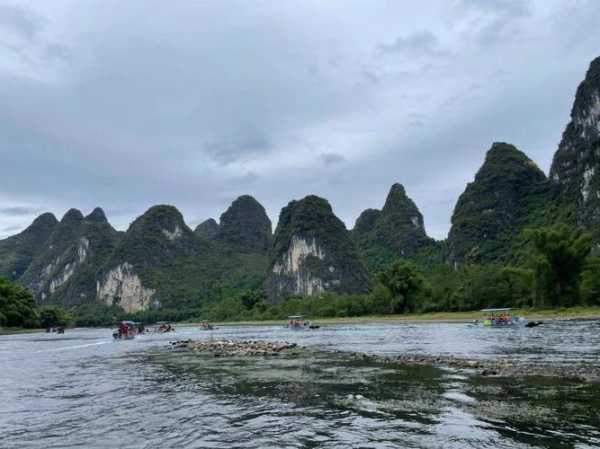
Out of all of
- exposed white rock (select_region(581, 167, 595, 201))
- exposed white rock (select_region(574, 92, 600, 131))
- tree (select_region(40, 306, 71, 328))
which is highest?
exposed white rock (select_region(574, 92, 600, 131))

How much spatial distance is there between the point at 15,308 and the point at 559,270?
4105 inches

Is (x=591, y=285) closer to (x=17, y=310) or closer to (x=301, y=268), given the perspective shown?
A: (x=17, y=310)

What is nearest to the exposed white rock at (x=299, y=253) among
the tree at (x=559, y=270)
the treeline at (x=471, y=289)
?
the treeline at (x=471, y=289)

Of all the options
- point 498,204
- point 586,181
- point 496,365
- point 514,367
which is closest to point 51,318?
point 496,365

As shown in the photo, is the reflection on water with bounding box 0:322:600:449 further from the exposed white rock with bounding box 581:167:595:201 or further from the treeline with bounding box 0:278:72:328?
the exposed white rock with bounding box 581:167:595:201

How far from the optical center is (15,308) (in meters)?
110

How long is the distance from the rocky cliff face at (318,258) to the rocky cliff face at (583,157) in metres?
72.0

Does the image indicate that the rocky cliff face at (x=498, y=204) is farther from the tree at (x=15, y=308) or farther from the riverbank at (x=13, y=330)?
the tree at (x=15, y=308)

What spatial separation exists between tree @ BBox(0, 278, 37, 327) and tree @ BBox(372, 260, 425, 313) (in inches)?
3047

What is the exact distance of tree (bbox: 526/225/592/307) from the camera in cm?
7194

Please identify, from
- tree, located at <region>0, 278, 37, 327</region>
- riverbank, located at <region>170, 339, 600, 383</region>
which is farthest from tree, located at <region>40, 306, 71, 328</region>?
riverbank, located at <region>170, 339, 600, 383</region>

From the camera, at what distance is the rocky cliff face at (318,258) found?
185 metres

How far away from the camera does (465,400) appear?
14.8m

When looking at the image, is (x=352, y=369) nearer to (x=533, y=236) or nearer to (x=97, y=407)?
(x=97, y=407)
